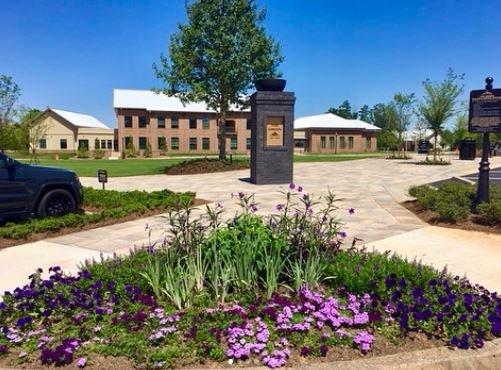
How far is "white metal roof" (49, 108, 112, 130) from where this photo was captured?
60300mm

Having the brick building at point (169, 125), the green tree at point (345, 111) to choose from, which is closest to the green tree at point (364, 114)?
the green tree at point (345, 111)

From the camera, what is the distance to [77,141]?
197 ft

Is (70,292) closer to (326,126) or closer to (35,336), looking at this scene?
(35,336)

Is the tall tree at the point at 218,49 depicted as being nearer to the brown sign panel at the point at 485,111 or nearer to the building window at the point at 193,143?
the brown sign panel at the point at 485,111

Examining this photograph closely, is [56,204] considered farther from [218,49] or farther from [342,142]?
[342,142]

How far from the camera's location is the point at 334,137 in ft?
195

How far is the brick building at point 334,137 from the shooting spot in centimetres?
5872

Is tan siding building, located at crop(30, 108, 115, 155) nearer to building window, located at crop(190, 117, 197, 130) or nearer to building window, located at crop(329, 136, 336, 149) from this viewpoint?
building window, located at crop(190, 117, 197, 130)

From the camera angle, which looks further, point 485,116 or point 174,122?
point 174,122

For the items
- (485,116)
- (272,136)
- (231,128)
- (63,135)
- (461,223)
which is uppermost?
(231,128)

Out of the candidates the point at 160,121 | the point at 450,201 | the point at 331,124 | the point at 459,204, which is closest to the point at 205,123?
the point at 160,121

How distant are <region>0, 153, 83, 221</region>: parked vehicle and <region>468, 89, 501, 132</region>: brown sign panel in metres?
9.10

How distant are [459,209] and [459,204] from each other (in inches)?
37.7

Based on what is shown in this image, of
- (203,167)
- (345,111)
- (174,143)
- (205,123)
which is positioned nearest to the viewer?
(203,167)
